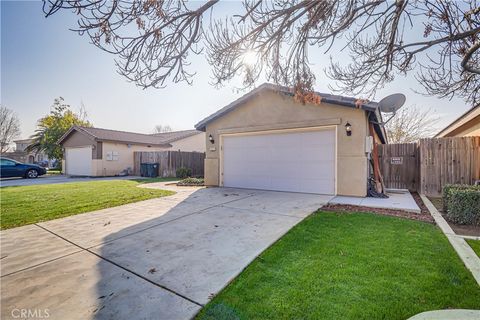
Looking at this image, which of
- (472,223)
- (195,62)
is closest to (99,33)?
(195,62)

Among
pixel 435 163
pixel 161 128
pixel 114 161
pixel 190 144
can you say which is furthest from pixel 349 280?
pixel 161 128

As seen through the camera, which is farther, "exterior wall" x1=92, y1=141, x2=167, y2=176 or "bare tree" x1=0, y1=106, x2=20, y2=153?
"bare tree" x1=0, y1=106, x2=20, y2=153

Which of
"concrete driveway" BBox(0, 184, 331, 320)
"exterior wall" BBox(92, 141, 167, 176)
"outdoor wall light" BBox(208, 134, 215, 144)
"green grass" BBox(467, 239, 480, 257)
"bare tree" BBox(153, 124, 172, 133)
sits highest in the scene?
"bare tree" BBox(153, 124, 172, 133)

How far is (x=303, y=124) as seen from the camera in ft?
27.9

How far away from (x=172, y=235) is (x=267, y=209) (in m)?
2.66

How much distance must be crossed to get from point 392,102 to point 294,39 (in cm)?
468

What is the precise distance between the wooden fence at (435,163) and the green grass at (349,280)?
5.57 meters

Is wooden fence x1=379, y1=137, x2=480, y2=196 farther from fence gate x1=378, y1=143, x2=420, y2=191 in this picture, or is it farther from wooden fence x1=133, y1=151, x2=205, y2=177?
wooden fence x1=133, y1=151, x2=205, y2=177

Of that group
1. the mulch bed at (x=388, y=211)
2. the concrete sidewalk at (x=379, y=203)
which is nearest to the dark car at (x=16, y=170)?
the mulch bed at (x=388, y=211)

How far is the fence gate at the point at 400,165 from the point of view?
959cm

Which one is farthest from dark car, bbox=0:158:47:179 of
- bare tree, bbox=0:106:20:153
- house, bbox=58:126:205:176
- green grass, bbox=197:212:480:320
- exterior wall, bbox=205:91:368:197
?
bare tree, bbox=0:106:20:153

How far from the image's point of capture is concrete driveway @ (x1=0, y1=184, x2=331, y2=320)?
224 centimetres

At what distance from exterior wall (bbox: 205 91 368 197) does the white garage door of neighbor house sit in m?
0.31

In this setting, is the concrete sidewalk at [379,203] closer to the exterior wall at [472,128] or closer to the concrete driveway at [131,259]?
the concrete driveway at [131,259]
